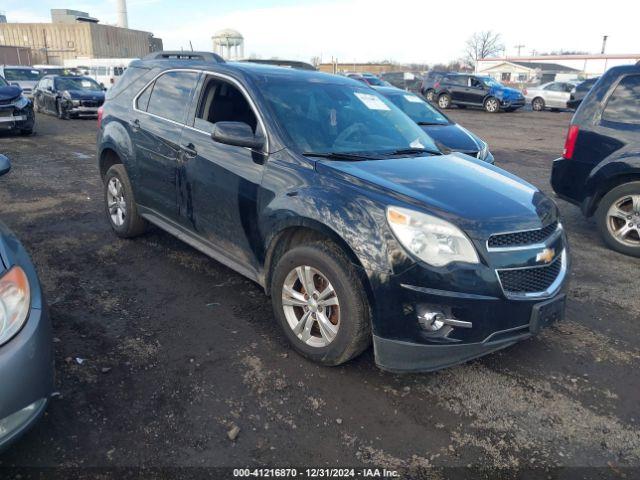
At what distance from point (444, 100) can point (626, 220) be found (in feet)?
74.7

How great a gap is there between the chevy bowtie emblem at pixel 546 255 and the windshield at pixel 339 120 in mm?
1332

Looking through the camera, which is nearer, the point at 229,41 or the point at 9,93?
the point at 9,93

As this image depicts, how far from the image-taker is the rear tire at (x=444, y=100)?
1041 inches

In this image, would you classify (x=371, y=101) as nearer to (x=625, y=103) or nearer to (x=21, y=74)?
(x=625, y=103)

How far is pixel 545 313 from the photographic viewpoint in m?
2.84

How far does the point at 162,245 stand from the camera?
5.20 metres

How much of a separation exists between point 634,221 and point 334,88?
143 inches

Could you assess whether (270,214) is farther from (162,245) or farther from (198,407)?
(162,245)

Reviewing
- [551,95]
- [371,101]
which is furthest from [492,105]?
[371,101]

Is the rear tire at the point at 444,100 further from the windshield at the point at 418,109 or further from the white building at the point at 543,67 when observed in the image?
the white building at the point at 543,67

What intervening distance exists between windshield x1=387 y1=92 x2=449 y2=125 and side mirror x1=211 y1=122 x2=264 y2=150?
210 inches

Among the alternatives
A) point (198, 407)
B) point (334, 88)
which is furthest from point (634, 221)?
point (198, 407)

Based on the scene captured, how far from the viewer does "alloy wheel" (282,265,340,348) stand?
3.00 meters

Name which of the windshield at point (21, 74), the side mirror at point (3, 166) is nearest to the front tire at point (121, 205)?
the side mirror at point (3, 166)
